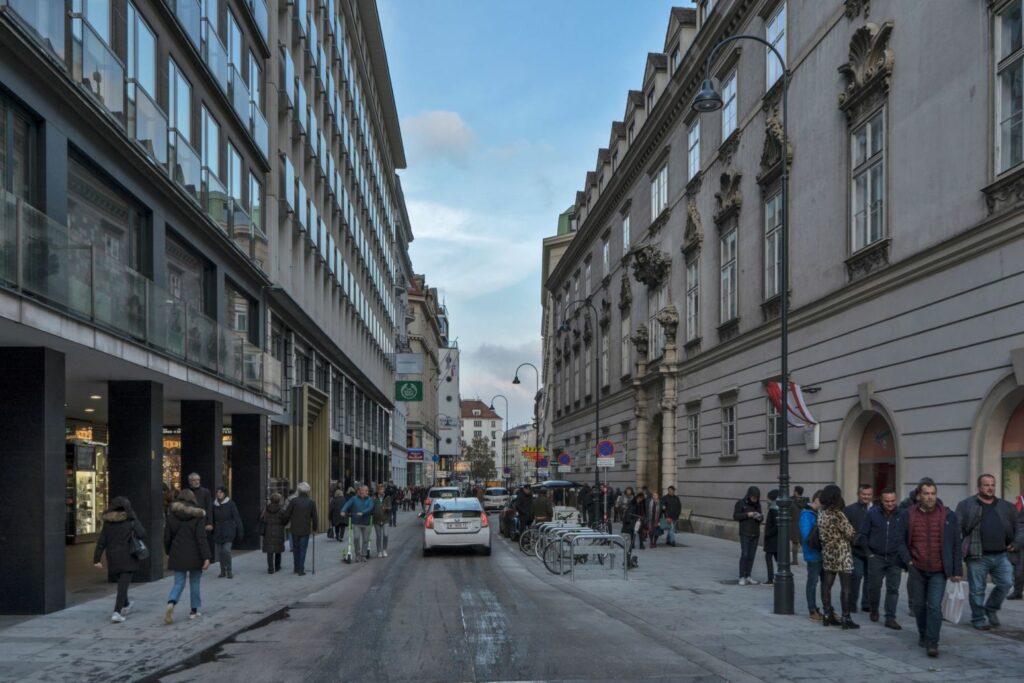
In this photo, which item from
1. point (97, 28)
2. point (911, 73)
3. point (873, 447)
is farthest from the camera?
point (873, 447)

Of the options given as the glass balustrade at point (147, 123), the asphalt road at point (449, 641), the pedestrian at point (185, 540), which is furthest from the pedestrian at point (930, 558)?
the glass balustrade at point (147, 123)

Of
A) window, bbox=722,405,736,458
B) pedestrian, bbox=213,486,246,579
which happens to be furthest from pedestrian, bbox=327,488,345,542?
window, bbox=722,405,736,458

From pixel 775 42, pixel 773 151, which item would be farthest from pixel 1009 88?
pixel 775 42

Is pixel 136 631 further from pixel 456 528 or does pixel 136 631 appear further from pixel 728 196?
pixel 728 196

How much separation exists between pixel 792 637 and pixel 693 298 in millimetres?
22876

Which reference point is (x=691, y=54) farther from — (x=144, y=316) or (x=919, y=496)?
(x=919, y=496)

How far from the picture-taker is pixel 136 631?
1154 centimetres

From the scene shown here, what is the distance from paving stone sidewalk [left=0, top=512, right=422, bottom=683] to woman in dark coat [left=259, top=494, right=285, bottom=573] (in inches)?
43.8

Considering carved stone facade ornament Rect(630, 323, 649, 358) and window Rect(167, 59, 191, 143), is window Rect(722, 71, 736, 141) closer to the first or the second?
carved stone facade ornament Rect(630, 323, 649, 358)

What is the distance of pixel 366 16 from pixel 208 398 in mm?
35778

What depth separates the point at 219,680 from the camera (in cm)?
875

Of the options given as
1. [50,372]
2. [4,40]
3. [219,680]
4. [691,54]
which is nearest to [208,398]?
[50,372]

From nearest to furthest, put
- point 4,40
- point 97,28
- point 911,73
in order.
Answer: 1. point 4,40
2. point 97,28
3. point 911,73

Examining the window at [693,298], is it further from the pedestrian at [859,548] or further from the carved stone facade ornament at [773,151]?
the pedestrian at [859,548]
